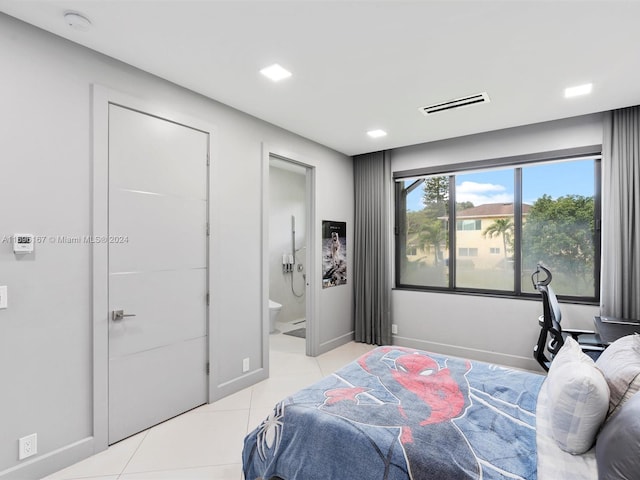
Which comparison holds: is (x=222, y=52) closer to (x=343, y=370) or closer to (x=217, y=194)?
(x=217, y=194)

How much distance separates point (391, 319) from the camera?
4922 mm

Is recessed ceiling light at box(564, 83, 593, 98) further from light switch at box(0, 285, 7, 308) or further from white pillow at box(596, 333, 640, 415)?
light switch at box(0, 285, 7, 308)

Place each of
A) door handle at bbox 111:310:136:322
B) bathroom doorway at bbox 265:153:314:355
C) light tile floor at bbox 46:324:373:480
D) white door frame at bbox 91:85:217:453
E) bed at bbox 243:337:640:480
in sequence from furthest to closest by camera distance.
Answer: bathroom doorway at bbox 265:153:314:355
door handle at bbox 111:310:136:322
white door frame at bbox 91:85:217:453
light tile floor at bbox 46:324:373:480
bed at bbox 243:337:640:480

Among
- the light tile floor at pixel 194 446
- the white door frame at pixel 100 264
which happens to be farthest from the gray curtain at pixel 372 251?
the white door frame at pixel 100 264

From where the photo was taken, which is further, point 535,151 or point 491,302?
point 491,302

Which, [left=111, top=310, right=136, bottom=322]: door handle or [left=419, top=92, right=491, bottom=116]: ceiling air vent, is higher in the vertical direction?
[left=419, top=92, right=491, bottom=116]: ceiling air vent

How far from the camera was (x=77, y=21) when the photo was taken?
205 centimetres

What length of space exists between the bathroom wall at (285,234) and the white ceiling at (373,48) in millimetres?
2860

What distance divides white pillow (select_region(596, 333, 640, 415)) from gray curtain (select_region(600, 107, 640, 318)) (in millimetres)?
1934

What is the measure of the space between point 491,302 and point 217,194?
3.43 metres

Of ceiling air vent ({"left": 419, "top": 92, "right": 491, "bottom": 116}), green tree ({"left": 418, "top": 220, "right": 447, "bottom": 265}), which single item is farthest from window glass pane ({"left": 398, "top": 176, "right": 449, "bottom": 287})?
ceiling air vent ({"left": 419, "top": 92, "right": 491, "bottom": 116})

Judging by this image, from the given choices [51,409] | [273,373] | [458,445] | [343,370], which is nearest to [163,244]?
[51,409]

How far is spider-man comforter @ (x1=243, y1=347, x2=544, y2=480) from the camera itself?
4.84 feet

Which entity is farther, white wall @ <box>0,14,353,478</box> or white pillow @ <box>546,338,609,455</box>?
white wall @ <box>0,14,353,478</box>
